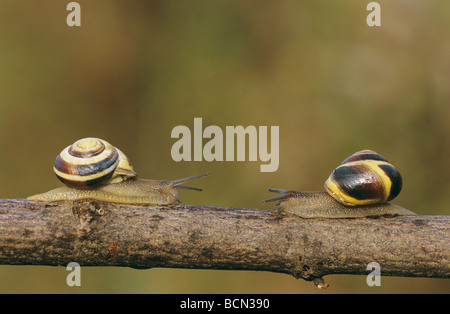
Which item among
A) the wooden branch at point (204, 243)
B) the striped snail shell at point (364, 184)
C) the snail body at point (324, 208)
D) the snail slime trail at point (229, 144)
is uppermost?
the snail slime trail at point (229, 144)

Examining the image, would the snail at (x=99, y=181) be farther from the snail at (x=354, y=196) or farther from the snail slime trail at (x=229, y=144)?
the snail slime trail at (x=229, y=144)

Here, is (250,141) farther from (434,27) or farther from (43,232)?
(43,232)

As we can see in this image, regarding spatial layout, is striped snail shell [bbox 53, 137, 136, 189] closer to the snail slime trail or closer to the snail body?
the snail body

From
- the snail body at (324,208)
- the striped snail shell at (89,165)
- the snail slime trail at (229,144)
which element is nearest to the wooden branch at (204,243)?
the snail body at (324,208)

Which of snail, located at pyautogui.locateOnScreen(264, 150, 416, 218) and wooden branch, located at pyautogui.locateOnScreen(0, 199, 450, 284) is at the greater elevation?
snail, located at pyautogui.locateOnScreen(264, 150, 416, 218)

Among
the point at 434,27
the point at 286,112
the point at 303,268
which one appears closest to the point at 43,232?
the point at 303,268

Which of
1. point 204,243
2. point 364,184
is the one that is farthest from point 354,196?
point 204,243

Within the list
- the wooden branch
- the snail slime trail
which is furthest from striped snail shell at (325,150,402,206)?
the snail slime trail
